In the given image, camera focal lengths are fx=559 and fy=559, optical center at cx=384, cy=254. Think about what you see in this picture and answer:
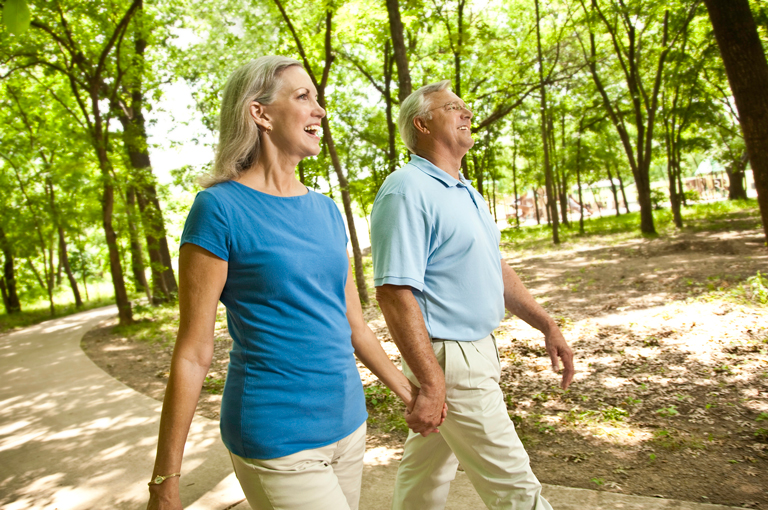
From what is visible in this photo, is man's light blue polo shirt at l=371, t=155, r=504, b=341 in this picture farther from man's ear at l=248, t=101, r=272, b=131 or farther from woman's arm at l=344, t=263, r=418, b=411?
man's ear at l=248, t=101, r=272, b=131

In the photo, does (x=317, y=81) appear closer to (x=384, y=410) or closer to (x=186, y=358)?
(x=384, y=410)

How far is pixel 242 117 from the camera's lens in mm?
1830

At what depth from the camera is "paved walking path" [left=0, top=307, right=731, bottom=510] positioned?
3588 mm

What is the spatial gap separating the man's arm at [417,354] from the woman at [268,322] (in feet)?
1.13

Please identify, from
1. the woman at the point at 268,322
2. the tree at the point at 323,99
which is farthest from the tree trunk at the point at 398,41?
the woman at the point at 268,322

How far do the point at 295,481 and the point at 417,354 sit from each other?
73 centimetres

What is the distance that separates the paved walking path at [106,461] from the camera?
359cm

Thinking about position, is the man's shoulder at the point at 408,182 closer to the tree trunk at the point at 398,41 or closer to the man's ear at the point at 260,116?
the man's ear at the point at 260,116

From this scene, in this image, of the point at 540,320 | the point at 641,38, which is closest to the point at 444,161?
the point at 540,320

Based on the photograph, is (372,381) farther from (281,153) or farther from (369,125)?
(369,125)

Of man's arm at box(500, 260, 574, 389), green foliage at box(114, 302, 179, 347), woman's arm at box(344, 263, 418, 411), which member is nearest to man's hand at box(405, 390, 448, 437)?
woman's arm at box(344, 263, 418, 411)

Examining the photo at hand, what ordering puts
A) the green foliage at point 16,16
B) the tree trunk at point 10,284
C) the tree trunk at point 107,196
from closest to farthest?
the green foliage at point 16,16
the tree trunk at point 107,196
the tree trunk at point 10,284

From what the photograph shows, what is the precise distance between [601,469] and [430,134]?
2610mm

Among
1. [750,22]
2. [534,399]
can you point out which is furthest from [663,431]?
[750,22]
